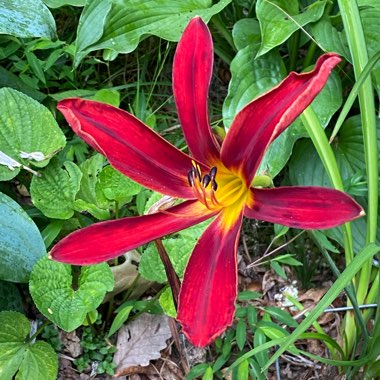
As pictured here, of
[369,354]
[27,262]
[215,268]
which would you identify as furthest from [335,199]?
[27,262]

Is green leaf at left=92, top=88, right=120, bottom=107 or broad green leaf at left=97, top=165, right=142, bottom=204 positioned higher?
green leaf at left=92, top=88, right=120, bottom=107

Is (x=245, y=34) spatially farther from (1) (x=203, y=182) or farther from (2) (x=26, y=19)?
(1) (x=203, y=182)

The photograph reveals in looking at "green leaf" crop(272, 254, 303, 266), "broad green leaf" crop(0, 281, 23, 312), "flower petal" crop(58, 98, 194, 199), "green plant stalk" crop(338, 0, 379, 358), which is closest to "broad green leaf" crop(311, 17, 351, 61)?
"green plant stalk" crop(338, 0, 379, 358)

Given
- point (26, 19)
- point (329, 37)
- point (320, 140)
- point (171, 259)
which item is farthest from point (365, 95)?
point (26, 19)

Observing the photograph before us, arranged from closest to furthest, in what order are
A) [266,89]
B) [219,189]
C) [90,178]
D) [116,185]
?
[219,189]
[116,185]
[90,178]
[266,89]

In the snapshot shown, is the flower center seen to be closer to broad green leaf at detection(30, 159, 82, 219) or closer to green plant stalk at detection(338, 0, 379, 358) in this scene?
green plant stalk at detection(338, 0, 379, 358)

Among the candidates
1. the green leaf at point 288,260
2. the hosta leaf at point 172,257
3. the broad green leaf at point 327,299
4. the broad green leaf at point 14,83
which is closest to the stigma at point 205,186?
the broad green leaf at point 327,299
